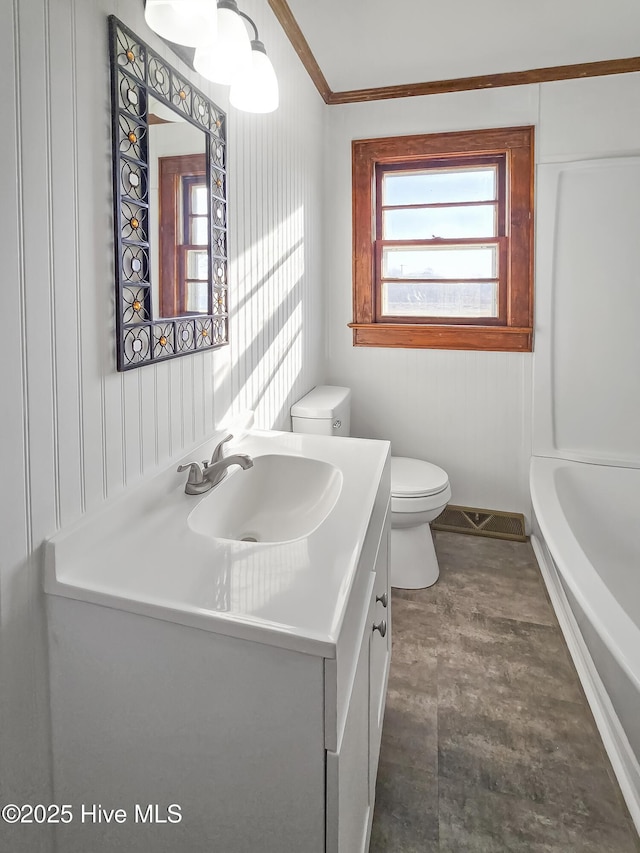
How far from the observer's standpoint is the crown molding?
244 centimetres

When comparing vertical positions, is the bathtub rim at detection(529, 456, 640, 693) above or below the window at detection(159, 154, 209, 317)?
below

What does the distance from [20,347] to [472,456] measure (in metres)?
2.52

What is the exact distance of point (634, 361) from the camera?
8.57 ft

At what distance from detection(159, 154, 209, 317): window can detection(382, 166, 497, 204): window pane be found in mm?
1779

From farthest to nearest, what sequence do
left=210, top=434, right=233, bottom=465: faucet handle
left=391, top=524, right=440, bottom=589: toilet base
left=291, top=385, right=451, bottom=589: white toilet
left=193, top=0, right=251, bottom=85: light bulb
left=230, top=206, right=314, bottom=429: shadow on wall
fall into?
left=391, top=524, right=440, bottom=589: toilet base
left=291, top=385, right=451, bottom=589: white toilet
left=230, top=206, right=314, bottom=429: shadow on wall
left=210, top=434, right=233, bottom=465: faucet handle
left=193, top=0, right=251, bottom=85: light bulb

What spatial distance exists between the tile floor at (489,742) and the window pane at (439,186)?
2.06m

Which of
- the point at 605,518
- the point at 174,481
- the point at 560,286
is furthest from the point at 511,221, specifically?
the point at 174,481

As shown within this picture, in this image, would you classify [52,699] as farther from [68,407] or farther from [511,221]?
[511,221]

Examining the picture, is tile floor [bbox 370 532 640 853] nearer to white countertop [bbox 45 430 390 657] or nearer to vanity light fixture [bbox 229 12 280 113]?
white countertop [bbox 45 430 390 657]

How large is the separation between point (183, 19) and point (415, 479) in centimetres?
190

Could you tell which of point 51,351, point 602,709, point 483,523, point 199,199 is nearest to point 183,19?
point 199,199


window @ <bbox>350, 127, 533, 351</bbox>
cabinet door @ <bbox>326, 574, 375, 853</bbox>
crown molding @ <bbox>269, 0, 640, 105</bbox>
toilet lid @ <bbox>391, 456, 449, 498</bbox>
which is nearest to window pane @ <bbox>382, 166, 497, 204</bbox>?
window @ <bbox>350, 127, 533, 351</bbox>

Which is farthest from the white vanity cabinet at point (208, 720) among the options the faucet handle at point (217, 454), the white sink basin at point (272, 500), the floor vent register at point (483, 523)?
the floor vent register at point (483, 523)

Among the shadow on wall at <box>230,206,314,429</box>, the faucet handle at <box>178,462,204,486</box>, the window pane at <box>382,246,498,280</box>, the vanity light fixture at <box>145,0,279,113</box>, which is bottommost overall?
the faucet handle at <box>178,462,204,486</box>
